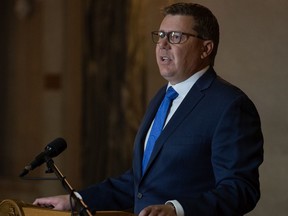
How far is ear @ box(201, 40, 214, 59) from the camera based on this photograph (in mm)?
3486

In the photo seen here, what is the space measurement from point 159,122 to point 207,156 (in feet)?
1.03

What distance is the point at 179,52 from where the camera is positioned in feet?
11.3

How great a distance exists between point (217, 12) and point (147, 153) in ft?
7.16

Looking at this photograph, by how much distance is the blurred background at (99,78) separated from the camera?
17.2ft

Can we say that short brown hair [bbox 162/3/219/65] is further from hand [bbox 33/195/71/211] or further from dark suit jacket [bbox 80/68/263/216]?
hand [bbox 33/195/71/211]

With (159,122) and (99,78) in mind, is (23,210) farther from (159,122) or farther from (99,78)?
(99,78)

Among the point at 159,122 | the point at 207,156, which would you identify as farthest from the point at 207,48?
the point at 207,156

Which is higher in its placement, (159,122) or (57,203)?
(159,122)

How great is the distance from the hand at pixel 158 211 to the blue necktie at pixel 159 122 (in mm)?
503

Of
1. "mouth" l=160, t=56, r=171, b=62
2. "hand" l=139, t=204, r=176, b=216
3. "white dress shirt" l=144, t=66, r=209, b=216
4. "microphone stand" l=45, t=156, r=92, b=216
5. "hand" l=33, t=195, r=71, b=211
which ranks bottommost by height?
"hand" l=33, t=195, r=71, b=211

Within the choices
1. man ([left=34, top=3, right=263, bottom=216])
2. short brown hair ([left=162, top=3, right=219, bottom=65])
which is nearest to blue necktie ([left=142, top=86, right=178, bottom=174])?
man ([left=34, top=3, right=263, bottom=216])

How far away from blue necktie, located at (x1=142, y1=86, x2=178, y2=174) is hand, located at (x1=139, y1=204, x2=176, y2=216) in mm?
503

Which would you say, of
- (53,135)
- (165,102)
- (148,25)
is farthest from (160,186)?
(53,135)

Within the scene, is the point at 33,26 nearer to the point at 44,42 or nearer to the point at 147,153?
the point at 44,42
